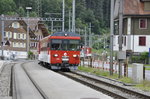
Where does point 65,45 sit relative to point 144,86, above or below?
above

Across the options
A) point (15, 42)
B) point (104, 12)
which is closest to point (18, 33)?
point (15, 42)

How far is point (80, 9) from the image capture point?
119m

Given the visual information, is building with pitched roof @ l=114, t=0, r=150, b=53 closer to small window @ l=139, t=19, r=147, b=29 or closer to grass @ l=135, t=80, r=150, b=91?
small window @ l=139, t=19, r=147, b=29

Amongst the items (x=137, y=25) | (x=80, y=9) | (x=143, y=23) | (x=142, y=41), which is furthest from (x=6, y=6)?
(x=142, y=41)

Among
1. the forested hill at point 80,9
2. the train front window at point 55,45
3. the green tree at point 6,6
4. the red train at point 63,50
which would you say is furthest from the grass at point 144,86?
the green tree at point 6,6

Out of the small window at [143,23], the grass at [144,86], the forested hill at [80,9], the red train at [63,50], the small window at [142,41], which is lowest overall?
the grass at [144,86]

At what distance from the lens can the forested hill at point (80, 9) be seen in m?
A: 113

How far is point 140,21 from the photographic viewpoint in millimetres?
65688

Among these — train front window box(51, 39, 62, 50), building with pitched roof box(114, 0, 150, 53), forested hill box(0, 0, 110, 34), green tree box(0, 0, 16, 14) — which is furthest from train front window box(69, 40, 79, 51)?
green tree box(0, 0, 16, 14)

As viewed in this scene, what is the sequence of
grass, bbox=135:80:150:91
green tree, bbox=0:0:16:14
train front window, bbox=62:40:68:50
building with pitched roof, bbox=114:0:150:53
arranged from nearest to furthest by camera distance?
grass, bbox=135:80:150:91, train front window, bbox=62:40:68:50, building with pitched roof, bbox=114:0:150:53, green tree, bbox=0:0:16:14

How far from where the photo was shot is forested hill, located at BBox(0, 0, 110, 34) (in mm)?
113375

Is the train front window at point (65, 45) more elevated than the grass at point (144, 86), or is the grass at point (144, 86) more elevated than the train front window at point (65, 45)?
the train front window at point (65, 45)

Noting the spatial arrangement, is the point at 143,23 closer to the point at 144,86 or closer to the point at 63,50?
the point at 63,50

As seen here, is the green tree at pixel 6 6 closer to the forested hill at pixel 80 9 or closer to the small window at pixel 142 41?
the forested hill at pixel 80 9
